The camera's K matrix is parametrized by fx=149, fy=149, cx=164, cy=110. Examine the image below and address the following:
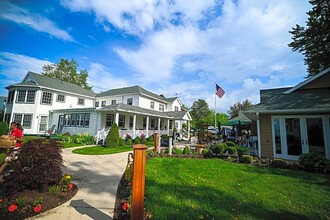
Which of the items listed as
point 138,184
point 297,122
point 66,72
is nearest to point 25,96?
point 66,72

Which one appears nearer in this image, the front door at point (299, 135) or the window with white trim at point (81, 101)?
the front door at point (299, 135)

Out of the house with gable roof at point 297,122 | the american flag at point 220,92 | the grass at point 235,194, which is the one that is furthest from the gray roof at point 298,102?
the american flag at point 220,92


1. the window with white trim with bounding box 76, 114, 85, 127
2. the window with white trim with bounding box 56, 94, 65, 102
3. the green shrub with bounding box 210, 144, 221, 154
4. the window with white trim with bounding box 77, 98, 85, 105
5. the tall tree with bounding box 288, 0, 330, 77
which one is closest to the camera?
the green shrub with bounding box 210, 144, 221, 154

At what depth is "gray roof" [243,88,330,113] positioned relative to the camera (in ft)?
27.0

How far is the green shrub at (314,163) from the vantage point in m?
6.20

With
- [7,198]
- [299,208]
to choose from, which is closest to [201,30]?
[299,208]

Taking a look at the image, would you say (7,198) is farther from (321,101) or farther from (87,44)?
(321,101)

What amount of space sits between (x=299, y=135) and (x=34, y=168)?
12169 millimetres

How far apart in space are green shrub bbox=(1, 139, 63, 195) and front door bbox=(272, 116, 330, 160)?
11096mm

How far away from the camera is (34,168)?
146 inches

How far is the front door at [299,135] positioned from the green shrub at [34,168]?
1110 cm

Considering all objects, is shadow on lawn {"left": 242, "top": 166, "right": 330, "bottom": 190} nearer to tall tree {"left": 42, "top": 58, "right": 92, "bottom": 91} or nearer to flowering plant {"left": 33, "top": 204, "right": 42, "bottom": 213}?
flowering plant {"left": 33, "top": 204, "right": 42, "bottom": 213}

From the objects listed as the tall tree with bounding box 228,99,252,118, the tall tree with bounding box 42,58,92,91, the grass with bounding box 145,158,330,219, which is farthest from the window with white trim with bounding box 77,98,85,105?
the tall tree with bounding box 228,99,252,118

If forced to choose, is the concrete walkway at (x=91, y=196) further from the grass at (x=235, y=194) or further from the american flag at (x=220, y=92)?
the american flag at (x=220, y=92)
